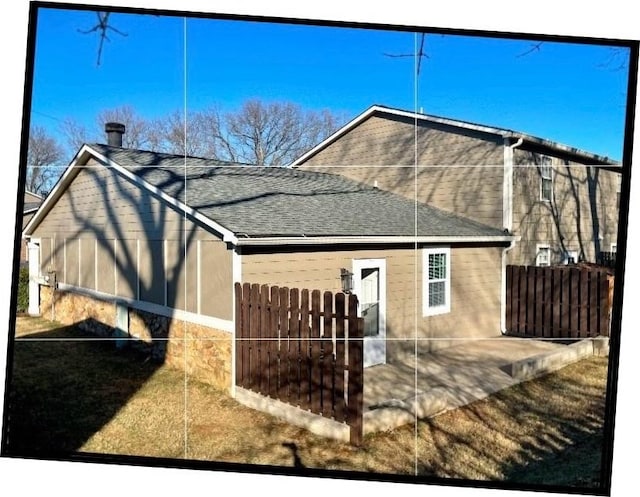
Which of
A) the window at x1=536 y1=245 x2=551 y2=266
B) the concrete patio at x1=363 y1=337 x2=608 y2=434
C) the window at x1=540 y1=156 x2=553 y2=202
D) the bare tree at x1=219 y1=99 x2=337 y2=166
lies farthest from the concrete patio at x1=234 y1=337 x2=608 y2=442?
the bare tree at x1=219 y1=99 x2=337 y2=166

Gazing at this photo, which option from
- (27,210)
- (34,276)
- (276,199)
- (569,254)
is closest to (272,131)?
(276,199)

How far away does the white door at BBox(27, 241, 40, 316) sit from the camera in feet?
10.6

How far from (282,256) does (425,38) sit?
56.1 inches

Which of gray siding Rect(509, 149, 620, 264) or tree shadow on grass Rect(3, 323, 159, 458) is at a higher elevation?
gray siding Rect(509, 149, 620, 264)

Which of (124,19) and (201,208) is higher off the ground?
(124,19)

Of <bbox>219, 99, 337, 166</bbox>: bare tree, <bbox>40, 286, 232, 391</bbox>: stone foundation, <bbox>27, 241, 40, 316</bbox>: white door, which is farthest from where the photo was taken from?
<bbox>27, 241, 40, 316</bbox>: white door

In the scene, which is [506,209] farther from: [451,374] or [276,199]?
[276,199]

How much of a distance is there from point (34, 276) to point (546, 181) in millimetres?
2870

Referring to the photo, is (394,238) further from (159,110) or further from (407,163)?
(159,110)

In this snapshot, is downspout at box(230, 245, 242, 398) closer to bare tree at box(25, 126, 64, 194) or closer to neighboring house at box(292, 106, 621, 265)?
neighboring house at box(292, 106, 621, 265)

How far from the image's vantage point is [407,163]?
3.13 metres

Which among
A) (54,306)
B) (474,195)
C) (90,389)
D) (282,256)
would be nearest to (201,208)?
(282,256)

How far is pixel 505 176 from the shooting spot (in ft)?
10.00

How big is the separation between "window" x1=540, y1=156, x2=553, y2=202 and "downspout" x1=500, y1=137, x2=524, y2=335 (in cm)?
16
